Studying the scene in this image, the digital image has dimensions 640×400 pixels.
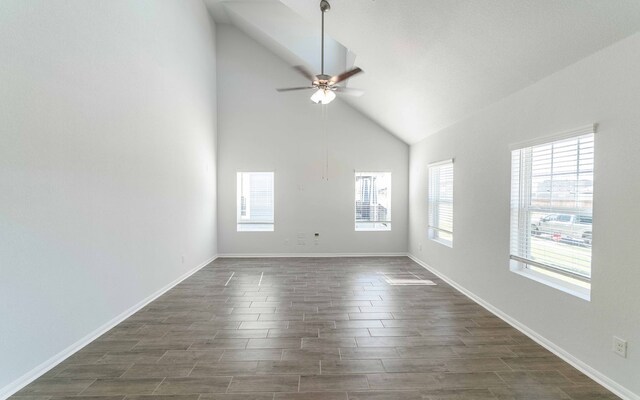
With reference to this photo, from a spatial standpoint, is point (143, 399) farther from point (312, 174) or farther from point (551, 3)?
point (312, 174)

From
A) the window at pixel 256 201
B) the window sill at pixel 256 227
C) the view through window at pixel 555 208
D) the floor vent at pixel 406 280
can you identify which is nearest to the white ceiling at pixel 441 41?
the view through window at pixel 555 208

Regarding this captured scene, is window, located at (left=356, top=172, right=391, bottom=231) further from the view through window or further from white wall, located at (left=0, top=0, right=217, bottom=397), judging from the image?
white wall, located at (left=0, top=0, right=217, bottom=397)

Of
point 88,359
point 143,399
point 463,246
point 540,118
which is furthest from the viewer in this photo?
point 463,246

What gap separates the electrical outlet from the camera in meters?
2.05

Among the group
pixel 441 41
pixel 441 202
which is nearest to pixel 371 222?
A: pixel 441 202

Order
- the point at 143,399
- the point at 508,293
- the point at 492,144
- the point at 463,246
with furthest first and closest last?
the point at 463,246
the point at 492,144
the point at 508,293
the point at 143,399

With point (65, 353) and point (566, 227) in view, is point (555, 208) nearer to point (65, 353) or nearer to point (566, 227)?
point (566, 227)

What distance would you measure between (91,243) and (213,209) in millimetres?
3529

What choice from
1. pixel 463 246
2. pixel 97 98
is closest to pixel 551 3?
pixel 463 246

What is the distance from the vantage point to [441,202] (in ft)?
17.0

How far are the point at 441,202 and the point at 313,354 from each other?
366 cm

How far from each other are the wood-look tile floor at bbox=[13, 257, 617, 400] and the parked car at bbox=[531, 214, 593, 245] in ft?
3.50

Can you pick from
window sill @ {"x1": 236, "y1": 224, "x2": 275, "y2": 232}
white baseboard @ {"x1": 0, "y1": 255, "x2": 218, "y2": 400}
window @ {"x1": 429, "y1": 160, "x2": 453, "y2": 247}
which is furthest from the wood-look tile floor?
window sill @ {"x1": 236, "y1": 224, "x2": 275, "y2": 232}

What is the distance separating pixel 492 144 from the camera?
361 centimetres
